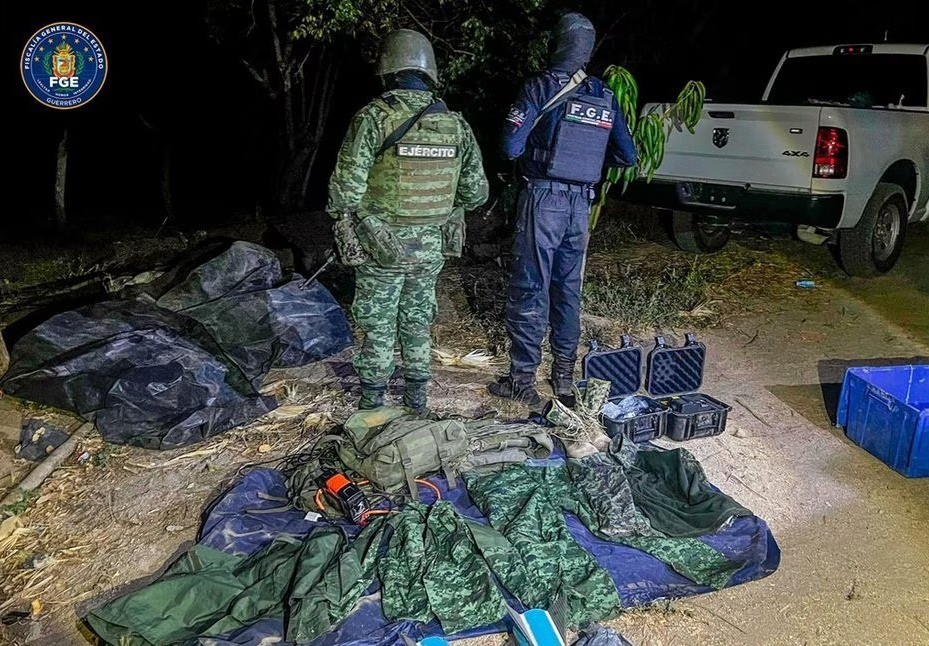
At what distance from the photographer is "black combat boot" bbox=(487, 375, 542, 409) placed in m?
4.75

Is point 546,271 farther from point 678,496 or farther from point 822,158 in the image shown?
point 822,158

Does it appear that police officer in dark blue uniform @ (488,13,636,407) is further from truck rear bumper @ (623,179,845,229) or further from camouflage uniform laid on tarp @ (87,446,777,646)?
truck rear bumper @ (623,179,845,229)

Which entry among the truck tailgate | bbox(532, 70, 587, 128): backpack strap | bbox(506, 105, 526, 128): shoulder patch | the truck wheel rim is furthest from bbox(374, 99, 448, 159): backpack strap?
the truck wheel rim

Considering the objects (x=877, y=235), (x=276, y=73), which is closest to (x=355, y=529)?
(x=877, y=235)

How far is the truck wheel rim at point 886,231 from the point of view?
685 centimetres

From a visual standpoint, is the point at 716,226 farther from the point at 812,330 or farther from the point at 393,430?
the point at 393,430

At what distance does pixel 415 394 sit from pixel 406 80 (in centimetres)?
172

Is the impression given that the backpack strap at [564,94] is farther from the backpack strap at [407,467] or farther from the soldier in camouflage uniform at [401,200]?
the backpack strap at [407,467]

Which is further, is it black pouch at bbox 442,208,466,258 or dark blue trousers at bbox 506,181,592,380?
dark blue trousers at bbox 506,181,592,380

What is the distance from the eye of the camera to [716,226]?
25.3ft

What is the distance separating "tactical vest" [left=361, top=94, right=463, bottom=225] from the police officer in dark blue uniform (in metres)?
0.46

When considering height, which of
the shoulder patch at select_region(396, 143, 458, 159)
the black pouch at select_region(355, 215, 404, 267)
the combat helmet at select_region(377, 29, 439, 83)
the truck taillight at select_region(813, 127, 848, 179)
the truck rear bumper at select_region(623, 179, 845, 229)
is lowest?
the truck rear bumper at select_region(623, 179, 845, 229)

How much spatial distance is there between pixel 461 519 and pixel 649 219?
639 centimetres

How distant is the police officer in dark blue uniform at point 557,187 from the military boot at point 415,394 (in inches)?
22.0
